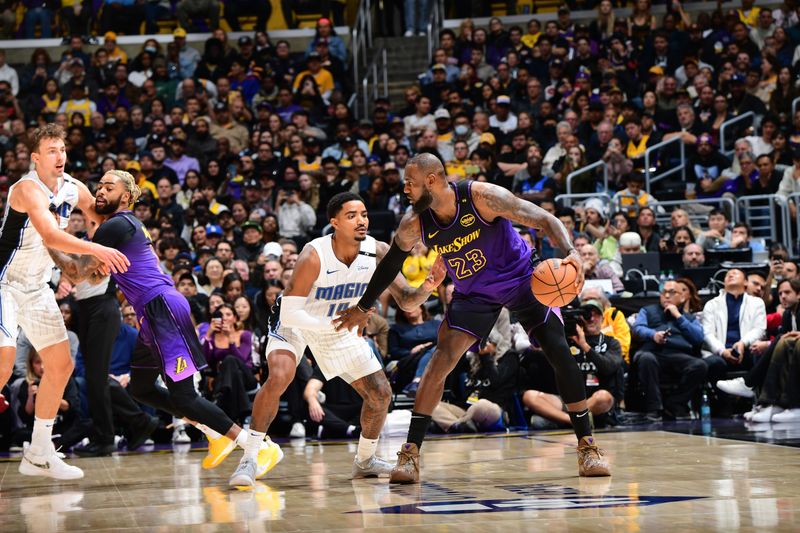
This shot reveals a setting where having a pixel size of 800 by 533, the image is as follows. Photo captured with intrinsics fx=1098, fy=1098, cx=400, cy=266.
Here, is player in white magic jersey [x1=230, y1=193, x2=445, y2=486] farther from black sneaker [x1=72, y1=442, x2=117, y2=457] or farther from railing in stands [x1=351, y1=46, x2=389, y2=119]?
railing in stands [x1=351, y1=46, x2=389, y2=119]

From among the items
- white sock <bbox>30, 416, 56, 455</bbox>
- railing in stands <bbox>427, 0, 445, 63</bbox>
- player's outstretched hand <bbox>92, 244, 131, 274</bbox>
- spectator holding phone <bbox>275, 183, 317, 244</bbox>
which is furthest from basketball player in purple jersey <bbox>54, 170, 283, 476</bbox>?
railing in stands <bbox>427, 0, 445, 63</bbox>

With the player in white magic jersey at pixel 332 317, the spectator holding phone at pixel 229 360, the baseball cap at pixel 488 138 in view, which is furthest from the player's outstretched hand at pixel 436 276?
the baseball cap at pixel 488 138

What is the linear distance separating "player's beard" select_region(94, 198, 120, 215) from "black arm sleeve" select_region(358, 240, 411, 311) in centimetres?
157

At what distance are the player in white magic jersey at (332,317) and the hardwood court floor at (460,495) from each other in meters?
0.38

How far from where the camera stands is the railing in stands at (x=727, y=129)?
14.5 meters

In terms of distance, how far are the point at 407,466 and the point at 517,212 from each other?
1450 mm

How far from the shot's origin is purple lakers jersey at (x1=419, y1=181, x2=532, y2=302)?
19.0 ft

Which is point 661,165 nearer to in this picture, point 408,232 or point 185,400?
point 408,232

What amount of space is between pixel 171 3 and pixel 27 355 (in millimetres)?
11838

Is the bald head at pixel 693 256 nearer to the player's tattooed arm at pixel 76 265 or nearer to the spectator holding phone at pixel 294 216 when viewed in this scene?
the spectator holding phone at pixel 294 216

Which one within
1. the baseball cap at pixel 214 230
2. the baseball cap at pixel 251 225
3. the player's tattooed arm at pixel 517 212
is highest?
the player's tattooed arm at pixel 517 212

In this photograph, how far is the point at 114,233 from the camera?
6.15 m

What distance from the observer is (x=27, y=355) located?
9648 millimetres

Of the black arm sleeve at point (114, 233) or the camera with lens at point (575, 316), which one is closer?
the black arm sleeve at point (114, 233)
